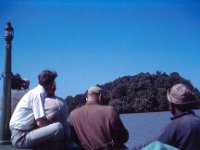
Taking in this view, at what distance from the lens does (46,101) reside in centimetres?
523

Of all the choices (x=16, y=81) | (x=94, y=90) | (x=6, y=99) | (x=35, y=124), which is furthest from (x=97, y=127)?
(x=16, y=81)

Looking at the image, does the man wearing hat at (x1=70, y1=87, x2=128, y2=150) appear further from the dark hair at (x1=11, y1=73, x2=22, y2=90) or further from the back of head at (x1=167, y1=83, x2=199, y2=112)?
→ the back of head at (x1=167, y1=83, x2=199, y2=112)

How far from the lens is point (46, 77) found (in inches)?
205

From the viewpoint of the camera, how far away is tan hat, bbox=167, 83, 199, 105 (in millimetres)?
3979

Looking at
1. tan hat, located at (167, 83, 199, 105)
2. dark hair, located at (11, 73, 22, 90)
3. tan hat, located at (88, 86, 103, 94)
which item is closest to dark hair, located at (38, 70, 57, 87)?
tan hat, located at (88, 86, 103, 94)

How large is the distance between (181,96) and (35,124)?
6.32 ft

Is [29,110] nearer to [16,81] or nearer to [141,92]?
[16,81]

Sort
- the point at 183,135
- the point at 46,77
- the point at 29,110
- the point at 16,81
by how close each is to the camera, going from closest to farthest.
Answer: the point at 183,135, the point at 29,110, the point at 46,77, the point at 16,81

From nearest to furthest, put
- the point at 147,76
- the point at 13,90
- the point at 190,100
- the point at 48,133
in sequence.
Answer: the point at 190,100 → the point at 48,133 → the point at 13,90 → the point at 147,76

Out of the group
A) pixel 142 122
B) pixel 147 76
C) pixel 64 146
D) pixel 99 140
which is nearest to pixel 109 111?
pixel 99 140

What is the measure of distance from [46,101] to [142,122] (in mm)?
8658

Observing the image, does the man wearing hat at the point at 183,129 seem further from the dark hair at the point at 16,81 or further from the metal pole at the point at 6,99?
the dark hair at the point at 16,81

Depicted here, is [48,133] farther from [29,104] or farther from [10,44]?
[10,44]

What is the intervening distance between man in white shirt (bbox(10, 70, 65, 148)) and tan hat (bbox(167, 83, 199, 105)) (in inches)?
59.7
